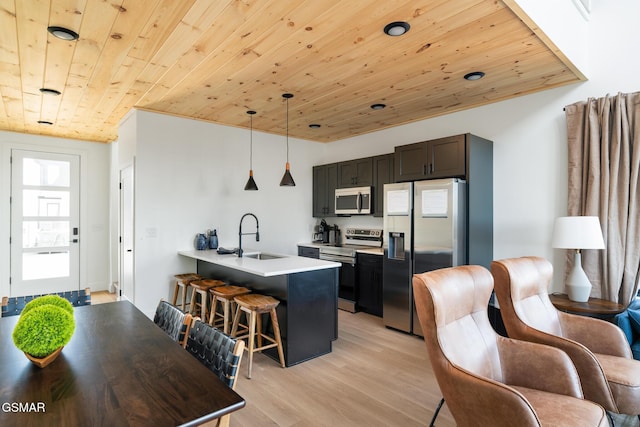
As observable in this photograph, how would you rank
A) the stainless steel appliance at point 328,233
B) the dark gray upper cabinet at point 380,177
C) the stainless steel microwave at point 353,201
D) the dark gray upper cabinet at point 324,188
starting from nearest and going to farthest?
the dark gray upper cabinet at point 380,177 < the stainless steel microwave at point 353,201 < the dark gray upper cabinet at point 324,188 < the stainless steel appliance at point 328,233

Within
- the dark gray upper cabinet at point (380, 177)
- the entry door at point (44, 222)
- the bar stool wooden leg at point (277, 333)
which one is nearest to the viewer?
the bar stool wooden leg at point (277, 333)

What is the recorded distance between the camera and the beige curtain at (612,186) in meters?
2.95

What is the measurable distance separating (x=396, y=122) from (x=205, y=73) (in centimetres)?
275

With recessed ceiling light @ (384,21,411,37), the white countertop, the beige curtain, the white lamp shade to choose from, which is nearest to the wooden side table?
the beige curtain

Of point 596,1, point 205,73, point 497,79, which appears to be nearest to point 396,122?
point 497,79

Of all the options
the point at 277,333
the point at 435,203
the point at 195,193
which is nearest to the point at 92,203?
the point at 195,193

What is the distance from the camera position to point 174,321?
195 cm

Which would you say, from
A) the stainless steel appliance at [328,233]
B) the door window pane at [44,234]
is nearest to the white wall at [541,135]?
the stainless steel appliance at [328,233]

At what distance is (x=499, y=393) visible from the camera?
151 centimetres

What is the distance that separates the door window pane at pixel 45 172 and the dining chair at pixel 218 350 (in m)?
5.62

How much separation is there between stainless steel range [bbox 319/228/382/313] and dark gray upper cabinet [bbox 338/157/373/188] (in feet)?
2.42

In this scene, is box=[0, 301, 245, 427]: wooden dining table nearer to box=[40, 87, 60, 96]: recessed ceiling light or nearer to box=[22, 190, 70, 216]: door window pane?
box=[40, 87, 60, 96]: recessed ceiling light

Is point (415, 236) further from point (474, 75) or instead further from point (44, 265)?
point (44, 265)

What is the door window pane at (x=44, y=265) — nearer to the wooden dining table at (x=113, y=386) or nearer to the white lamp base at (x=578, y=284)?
the wooden dining table at (x=113, y=386)
